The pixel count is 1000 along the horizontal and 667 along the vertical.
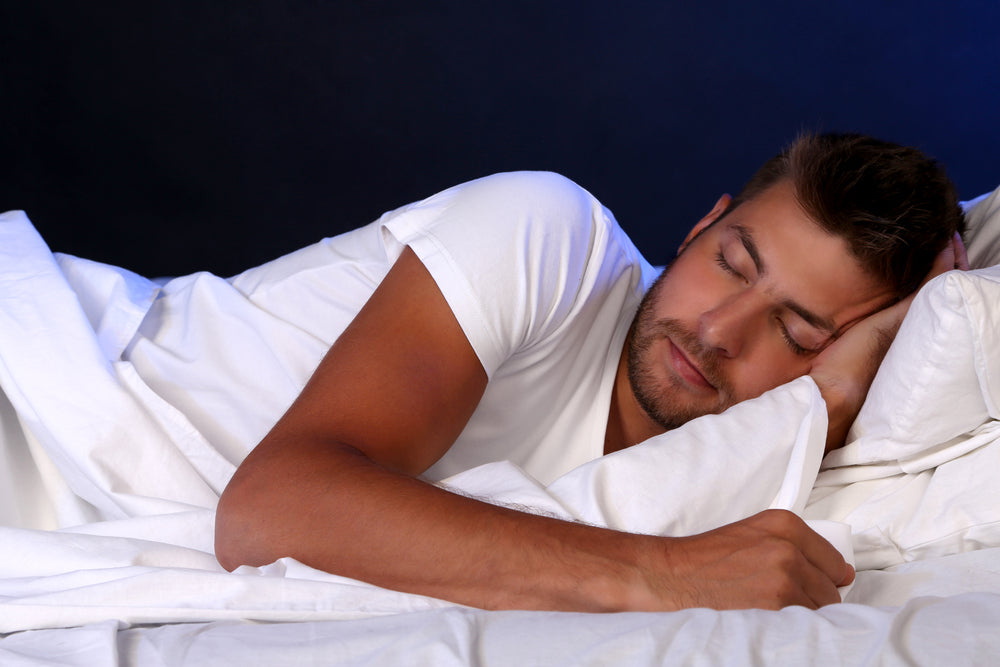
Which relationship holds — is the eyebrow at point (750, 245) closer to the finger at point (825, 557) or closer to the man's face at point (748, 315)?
the man's face at point (748, 315)

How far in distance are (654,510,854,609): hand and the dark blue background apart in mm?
1905

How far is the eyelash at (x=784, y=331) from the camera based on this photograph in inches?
57.4

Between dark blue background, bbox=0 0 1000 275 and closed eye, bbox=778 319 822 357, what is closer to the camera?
closed eye, bbox=778 319 822 357

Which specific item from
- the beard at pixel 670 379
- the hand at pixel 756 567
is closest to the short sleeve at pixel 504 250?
the beard at pixel 670 379

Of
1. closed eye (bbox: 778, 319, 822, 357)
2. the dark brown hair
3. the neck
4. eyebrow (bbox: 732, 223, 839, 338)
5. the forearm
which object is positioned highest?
the dark brown hair

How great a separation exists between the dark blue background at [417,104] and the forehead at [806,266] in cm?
131

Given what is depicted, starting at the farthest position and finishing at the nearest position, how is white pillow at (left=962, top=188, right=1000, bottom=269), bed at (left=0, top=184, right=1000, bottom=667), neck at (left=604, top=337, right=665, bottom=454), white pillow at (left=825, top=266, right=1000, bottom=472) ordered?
white pillow at (left=962, top=188, right=1000, bottom=269) → neck at (left=604, top=337, right=665, bottom=454) → white pillow at (left=825, top=266, right=1000, bottom=472) → bed at (left=0, top=184, right=1000, bottom=667)

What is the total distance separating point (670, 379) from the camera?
4.80 ft

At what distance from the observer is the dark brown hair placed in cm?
145

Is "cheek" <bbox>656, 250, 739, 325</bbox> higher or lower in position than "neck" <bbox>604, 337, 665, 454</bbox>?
higher

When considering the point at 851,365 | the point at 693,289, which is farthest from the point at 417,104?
the point at 851,365

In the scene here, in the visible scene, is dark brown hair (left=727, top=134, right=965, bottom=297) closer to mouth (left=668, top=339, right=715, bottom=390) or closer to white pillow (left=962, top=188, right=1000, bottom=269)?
white pillow (left=962, top=188, right=1000, bottom=269)

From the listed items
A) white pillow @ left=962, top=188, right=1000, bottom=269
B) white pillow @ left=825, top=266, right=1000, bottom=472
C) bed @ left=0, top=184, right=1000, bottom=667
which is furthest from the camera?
white pillow @ left=962, top=188, right=1000, bottom=269

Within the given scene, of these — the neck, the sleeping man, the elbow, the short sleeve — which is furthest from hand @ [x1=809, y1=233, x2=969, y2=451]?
the elbow
